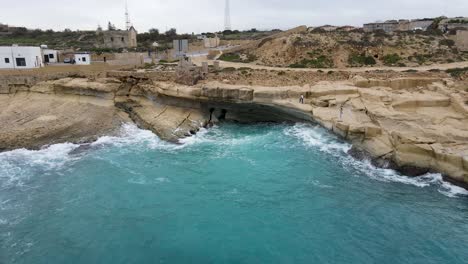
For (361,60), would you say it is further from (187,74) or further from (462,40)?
(187,74)

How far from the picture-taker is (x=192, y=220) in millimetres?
15266

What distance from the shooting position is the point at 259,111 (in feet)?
90.9

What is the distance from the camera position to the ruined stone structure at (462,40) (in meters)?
42.3

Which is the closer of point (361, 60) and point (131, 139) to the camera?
point (131, 139)

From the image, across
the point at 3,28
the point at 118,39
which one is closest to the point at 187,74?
the point at 118,39

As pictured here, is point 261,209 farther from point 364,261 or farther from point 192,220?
point 364,261

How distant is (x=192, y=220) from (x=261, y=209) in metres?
2.95

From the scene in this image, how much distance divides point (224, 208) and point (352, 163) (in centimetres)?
810

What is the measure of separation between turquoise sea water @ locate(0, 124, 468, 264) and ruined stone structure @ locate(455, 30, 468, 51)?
29592 mm

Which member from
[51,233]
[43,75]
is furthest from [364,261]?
[43,75]

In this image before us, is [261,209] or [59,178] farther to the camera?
[59,178]

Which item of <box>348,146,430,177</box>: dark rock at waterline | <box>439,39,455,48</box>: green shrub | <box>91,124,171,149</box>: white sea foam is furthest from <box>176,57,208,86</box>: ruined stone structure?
<box>439,39,455,48</box>: green shrub

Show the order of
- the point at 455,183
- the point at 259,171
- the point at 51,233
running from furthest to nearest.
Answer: the point at 259,171, the point at 455,183, the point at 51,233

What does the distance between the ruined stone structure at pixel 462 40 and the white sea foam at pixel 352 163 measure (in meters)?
28.3
